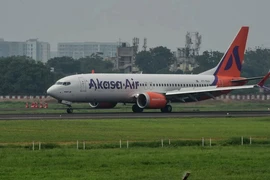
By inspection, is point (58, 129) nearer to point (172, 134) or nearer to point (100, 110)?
point (172, 134)

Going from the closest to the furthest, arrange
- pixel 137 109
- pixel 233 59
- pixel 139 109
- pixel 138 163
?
1. pixel 138 163
2. pixel 139 109
3. pixel 137 109
4. pixel 233 59

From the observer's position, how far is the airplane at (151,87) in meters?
89.4

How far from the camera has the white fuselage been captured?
3509 inches

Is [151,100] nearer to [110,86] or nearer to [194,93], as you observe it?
[110,86]

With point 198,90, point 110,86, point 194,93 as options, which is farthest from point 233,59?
point 110,86

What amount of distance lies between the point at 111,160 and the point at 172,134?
677 inches

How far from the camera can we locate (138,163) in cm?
4178

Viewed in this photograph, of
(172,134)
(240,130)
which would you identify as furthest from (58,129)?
(240,130)

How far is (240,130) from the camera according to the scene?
63.4 m

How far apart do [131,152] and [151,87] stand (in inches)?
1910

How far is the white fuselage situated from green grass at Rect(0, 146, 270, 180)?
41179 mm

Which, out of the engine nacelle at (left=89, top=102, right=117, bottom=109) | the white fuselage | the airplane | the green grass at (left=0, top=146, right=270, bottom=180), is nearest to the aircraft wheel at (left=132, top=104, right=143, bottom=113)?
the airplane

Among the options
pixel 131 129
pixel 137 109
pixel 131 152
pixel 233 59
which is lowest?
pixel 131 152

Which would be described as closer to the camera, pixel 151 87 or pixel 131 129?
pixel 131 129
